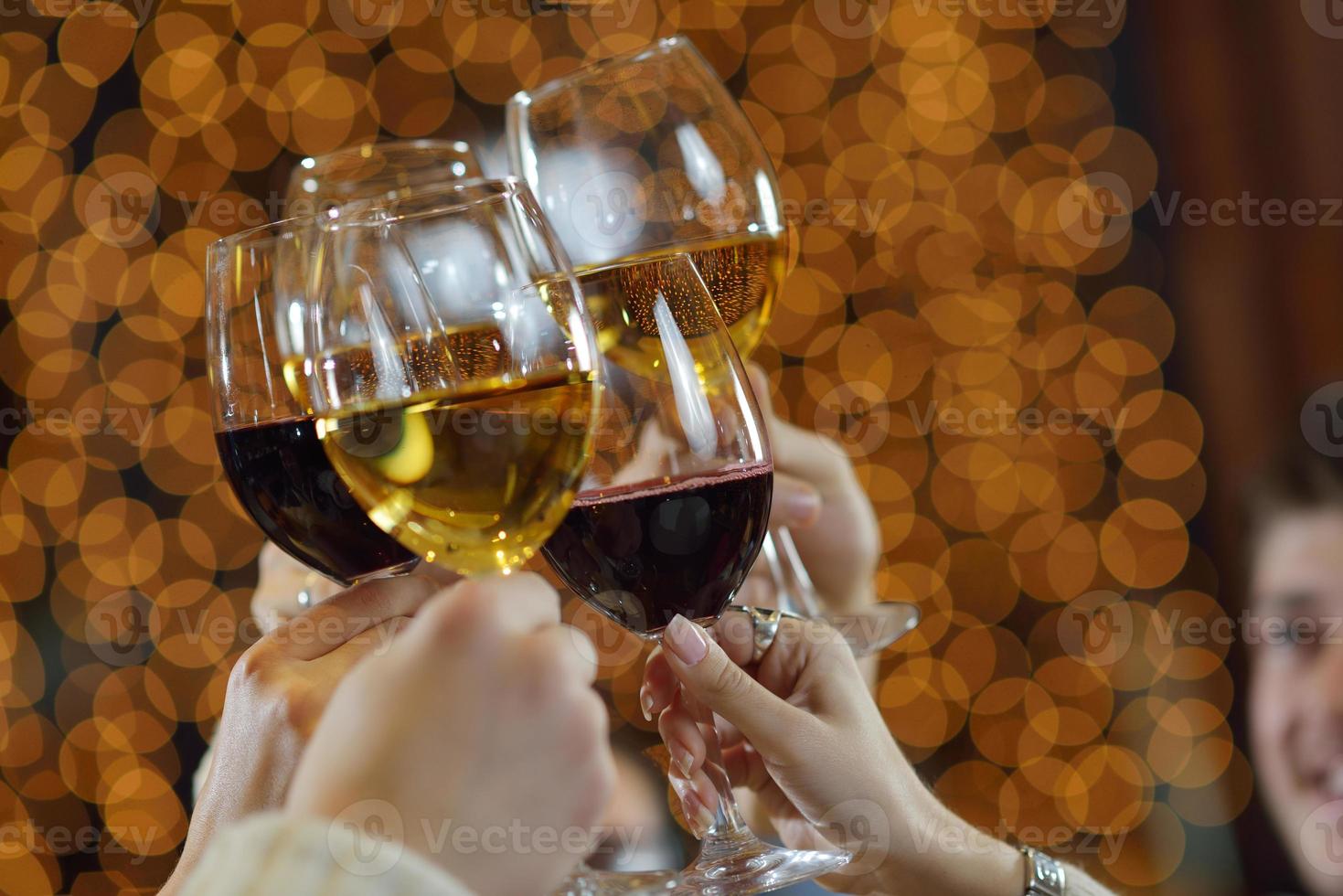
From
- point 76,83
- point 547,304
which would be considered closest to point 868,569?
point 547,304

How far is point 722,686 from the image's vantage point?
655 mm

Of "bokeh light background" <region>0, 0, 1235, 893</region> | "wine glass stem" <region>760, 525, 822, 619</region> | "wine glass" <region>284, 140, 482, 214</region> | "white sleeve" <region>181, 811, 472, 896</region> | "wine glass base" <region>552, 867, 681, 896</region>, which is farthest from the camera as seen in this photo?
"bokeh light background" <region>0, 0, 1235, 893</region>

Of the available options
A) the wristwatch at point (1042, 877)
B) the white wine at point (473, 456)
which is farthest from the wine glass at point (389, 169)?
the wristwatch at point (1042, 877)

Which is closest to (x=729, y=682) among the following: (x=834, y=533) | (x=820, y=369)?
(x=834, y=533)

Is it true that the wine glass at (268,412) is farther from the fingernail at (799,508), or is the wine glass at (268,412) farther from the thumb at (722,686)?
the fingernail at (799,508)

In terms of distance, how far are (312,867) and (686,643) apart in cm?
22

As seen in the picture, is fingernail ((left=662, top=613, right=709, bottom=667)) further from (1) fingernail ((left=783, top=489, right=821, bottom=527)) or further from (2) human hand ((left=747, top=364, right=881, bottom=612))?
(2) human hand ((left=747, top=364, right=881, bottom=612))

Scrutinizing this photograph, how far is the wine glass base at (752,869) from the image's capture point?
1.97 ft

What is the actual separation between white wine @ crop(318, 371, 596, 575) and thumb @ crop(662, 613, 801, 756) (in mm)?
105

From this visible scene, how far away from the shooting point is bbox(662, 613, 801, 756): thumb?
0.64 meters

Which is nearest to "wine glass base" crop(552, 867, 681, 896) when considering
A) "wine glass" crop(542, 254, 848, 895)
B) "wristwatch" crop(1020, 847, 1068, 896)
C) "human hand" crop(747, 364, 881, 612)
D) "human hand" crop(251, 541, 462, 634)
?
"wine glass" crop(542, 254, 848, 895)

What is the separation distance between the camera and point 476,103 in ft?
9.45

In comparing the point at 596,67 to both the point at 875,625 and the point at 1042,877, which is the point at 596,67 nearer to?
the point at 875,625

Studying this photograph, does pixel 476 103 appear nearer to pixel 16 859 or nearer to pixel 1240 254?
pixel 1240 254
